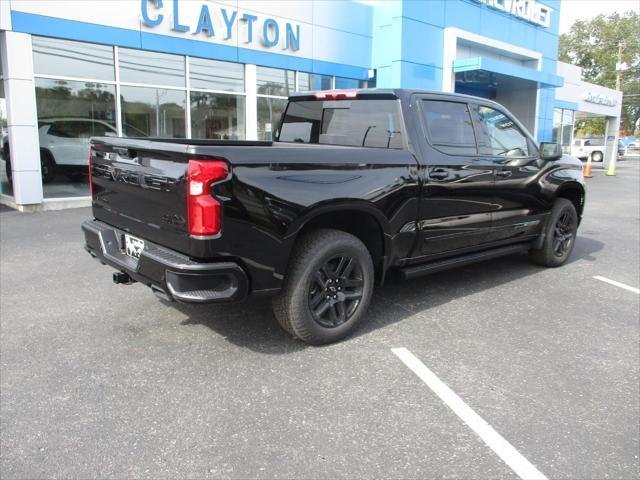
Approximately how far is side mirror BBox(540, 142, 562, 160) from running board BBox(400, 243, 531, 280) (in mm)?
966

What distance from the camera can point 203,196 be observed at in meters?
3.07

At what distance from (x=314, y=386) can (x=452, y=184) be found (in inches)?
87.5

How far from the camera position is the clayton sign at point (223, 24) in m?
11.5

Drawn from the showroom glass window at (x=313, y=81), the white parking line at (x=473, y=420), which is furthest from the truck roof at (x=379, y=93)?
the showroom glass window at (x=313, y=81)

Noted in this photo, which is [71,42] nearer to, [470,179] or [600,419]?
[470,179]

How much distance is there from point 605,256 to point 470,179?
11.4 ft

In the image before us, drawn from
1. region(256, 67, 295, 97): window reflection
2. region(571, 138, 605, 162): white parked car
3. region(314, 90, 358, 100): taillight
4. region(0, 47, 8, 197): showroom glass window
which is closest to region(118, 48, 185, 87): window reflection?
region(256, 67, 295, 97): window reflection

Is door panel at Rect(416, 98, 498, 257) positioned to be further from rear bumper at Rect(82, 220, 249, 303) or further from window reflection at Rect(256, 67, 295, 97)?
window reflection at Rect(256, 67, 295, 97)

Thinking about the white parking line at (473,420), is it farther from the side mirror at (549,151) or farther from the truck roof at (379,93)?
the side mirror at (549,151)

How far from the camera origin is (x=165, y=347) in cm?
383

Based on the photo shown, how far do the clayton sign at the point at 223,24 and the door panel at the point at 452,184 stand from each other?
29.7ft

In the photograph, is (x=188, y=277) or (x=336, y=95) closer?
(x=188, y=277)

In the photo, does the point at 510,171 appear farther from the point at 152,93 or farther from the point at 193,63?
the point at 193,63

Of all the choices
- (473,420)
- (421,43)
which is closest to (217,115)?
(421,43)
